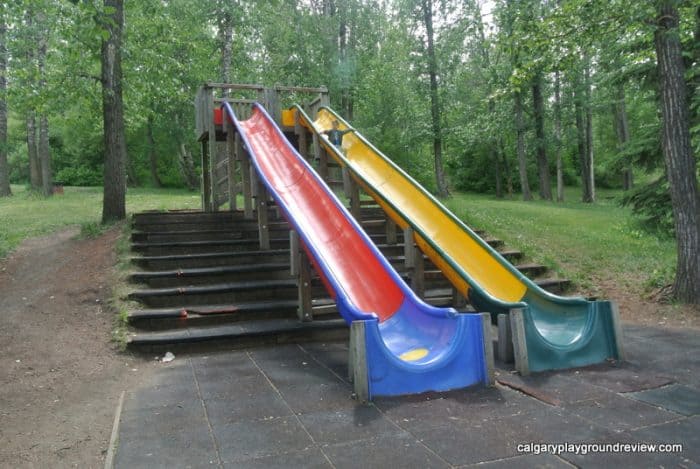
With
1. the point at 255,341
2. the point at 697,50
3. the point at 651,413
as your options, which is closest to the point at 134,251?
the point at 255,341

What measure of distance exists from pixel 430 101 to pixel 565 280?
16475mm

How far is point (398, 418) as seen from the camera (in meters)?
3.83

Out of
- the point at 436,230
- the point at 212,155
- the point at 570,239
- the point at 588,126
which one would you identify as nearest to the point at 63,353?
the point at 436,230

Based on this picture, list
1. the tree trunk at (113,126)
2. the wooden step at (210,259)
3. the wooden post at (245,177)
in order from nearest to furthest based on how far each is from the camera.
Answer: the wooden step at (210,259) → the wooden post at (245,177) → the tree trunk at (113,126)

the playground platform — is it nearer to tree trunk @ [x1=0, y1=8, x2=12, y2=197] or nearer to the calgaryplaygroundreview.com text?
the calgaryplaygroundreview.com text

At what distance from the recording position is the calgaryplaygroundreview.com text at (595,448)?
3225 millimetres

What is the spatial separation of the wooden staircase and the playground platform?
0.79m

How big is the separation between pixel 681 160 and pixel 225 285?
20.4ft

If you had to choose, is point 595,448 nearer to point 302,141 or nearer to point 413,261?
point 413,261

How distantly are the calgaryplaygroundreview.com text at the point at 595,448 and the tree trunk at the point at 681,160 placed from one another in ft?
15.2

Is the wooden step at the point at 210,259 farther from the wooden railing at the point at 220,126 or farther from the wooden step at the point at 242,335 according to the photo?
the wooden railing at the point at 220,126

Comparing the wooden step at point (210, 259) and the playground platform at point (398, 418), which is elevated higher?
the wooden step at point (210, 259)

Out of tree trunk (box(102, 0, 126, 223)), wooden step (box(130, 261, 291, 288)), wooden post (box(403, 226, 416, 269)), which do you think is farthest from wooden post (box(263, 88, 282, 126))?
wooden post (box(403, 226, 416, 269))

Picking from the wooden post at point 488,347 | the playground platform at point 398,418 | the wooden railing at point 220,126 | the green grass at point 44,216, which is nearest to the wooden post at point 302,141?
the wooden railing at point 220,126
